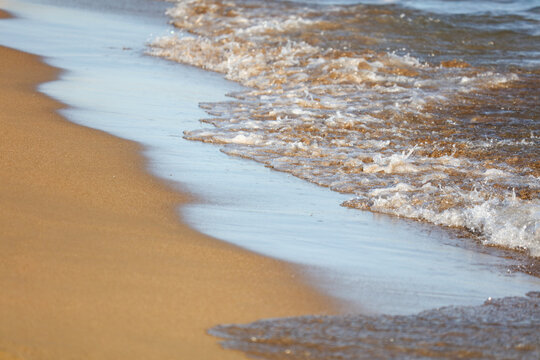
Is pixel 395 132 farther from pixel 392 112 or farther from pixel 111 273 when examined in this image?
pixel 111 273

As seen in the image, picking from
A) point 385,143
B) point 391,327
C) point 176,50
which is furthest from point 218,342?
point 176,50

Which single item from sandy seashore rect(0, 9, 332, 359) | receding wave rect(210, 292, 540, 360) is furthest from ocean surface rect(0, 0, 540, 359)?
sandy seashore rect(0, 9, 332, 359)

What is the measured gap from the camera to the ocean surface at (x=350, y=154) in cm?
351

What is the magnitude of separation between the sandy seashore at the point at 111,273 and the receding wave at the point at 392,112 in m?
1.49

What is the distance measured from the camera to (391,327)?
3.34 meters

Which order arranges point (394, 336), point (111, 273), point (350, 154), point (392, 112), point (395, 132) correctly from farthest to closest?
point (392, 112), point (395, 132), point (350, 154), point (111, 273), point (394, 336)

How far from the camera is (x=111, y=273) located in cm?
362

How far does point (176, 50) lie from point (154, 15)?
18.0 feet

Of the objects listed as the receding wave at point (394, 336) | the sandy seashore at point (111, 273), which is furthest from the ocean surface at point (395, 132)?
the sandy seashore at point (111, 273)

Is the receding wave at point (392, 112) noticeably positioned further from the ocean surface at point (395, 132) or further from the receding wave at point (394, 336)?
the receding wave at point (394, 336)

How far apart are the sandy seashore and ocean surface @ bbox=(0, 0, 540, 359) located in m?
0.16

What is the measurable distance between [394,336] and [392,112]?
204 inches

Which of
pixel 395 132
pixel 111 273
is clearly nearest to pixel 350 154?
pixel 395 132

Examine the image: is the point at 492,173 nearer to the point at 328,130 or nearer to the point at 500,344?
the point at 328,130
